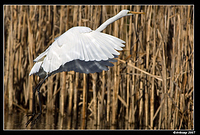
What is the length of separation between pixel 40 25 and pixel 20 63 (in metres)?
0.55

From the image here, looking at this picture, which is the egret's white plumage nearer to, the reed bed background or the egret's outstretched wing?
the egret's outstretched wing

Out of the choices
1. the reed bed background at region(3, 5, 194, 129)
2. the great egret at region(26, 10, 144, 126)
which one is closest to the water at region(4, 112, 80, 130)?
the reed bed background at region(3, 5, 194, 129)

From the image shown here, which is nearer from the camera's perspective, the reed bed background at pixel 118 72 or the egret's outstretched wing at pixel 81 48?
the egret's outstretched wing at pixel 81 48

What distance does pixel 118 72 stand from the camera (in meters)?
3.66

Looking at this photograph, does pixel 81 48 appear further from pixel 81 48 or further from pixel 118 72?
pixel 118 72

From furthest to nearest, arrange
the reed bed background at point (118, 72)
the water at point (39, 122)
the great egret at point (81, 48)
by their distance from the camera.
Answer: the water at point (39, 122)
the reed bed background at point (118, 72)
the great egret at point (81, 48)

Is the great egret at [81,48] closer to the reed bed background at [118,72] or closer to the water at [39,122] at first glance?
the reed bed background at [118,72]

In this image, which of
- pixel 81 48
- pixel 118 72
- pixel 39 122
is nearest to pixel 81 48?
pixel 81 48

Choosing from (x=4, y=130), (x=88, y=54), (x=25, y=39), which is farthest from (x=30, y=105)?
(x=88, y=54)

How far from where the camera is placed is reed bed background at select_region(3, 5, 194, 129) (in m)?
3.53

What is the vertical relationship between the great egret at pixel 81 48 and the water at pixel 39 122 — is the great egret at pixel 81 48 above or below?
above

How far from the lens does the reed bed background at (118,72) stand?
3.53m

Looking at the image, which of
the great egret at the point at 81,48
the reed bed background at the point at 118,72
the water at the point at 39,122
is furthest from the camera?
the water at the point at 39,122

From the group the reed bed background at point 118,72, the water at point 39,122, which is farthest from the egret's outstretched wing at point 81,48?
the water at point 39,122
